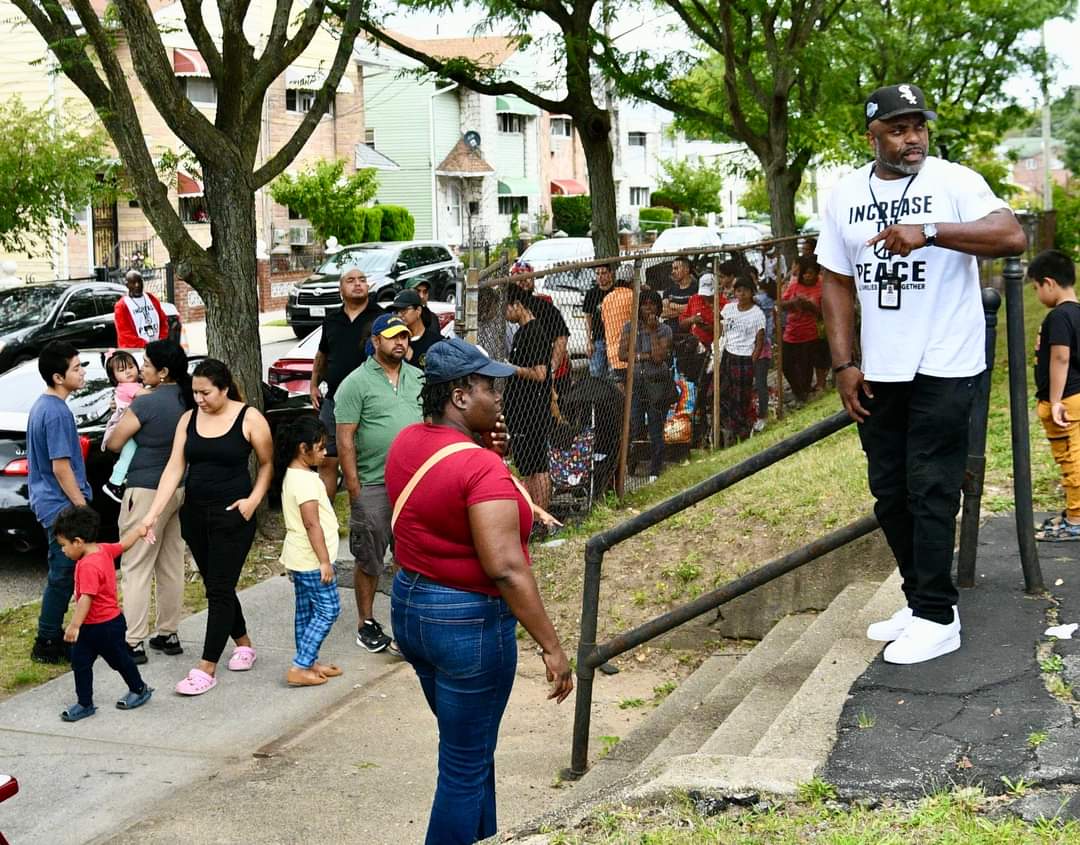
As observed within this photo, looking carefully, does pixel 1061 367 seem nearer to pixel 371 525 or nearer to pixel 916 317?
pixel 916 317

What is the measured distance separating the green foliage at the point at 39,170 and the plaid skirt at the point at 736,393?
586 inches

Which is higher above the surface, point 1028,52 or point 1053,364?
point 1028,52

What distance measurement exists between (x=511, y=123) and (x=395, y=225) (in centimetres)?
1291

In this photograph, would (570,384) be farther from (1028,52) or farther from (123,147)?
(1028,52)

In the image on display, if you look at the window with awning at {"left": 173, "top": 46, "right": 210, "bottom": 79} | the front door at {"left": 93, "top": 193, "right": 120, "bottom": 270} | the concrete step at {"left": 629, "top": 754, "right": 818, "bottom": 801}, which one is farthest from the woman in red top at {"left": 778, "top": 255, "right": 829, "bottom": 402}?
the front door at {"left": 93, "top": 193, "right": 120, "bottom": 270}

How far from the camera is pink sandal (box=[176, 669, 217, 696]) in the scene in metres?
7.02

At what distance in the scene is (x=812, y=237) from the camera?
1414 centimetres

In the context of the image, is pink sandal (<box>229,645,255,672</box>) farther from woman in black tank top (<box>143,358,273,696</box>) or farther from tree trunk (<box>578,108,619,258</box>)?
tree trunk (<box>578,108,619,258</box>)

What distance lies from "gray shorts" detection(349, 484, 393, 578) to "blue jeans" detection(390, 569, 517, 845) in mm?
3158

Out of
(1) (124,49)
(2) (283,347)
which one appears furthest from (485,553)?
(1) (124,49)

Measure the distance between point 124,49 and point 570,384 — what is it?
95.7 feet

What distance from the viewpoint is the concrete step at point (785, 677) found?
15.8ft

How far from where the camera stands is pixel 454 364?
4.31 m

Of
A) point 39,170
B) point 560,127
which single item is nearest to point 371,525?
point 39,170
